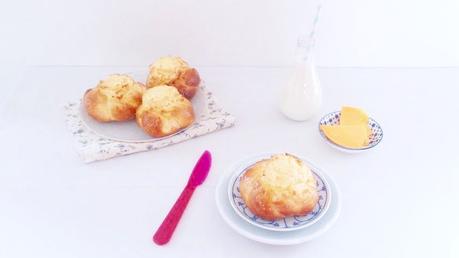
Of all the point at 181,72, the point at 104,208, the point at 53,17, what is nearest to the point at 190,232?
the point at 104,208

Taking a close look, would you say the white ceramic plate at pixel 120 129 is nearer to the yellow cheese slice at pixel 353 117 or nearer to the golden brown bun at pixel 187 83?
the golden brown bun at pixel 187 83

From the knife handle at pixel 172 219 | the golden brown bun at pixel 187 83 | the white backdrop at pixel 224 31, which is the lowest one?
the knife handle at pixel 172 219

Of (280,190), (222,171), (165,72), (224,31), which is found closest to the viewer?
(280,190)

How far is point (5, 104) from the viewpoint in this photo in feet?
3.30

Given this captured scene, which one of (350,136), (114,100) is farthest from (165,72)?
(350,136)

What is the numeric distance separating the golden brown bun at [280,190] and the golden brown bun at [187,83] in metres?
0.32

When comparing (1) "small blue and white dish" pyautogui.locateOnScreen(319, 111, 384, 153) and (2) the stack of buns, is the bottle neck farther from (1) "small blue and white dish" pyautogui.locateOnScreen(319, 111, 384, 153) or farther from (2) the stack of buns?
(2) the stack of buns

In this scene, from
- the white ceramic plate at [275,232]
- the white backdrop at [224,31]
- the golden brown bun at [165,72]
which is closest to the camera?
the white ceramic plate at [275,232]

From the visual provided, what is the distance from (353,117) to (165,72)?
1.36 ft

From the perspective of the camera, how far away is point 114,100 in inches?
35.4

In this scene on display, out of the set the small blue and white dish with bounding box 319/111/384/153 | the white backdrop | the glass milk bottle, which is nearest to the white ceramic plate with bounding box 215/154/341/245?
the small blue and white dish with bounding box 319/111/384/153

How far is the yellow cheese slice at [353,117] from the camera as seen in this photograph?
0.92 m

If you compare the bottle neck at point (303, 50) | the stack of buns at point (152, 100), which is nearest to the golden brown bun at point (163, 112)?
the stack of buns at point (152, 100)

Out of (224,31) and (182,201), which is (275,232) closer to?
(182,201)
